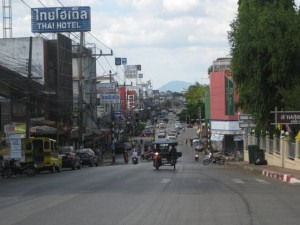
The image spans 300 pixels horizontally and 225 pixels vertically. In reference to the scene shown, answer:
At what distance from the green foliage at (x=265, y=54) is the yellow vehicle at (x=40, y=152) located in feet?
45.5

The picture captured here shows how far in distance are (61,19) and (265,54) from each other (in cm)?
2974

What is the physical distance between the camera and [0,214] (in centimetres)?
1388

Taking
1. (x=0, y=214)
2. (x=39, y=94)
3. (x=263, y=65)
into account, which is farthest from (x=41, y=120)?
(x=0, y=214)

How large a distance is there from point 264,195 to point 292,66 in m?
21.0

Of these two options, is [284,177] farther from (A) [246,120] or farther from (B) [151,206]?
(A) [246,120]

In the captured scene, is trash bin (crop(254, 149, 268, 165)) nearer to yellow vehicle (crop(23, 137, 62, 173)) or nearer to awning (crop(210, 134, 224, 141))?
yellow vehicle (crop(23, 137, 62, 173))

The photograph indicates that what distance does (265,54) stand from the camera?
38.4m

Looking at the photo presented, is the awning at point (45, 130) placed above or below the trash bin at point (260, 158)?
above

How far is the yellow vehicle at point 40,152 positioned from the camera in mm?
36312

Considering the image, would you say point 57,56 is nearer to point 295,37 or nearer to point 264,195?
point 295,37

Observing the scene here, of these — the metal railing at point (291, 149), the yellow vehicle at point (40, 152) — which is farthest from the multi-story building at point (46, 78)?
the metal railing at point (291, 149)

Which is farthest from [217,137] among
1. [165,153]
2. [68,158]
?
[165,153]

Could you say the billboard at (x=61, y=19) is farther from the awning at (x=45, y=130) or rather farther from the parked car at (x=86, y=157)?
the parked car at (x=86, y=157)

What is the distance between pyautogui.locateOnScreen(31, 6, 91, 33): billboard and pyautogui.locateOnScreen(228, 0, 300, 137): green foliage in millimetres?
24485
